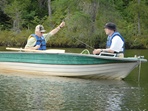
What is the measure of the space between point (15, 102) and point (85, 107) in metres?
1.48

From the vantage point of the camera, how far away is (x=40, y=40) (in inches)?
564

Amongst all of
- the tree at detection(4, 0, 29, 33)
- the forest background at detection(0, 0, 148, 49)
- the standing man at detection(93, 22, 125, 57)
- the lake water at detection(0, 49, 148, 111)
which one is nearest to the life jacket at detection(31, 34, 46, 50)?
the lake water at detection(0, 49, 148, 111)

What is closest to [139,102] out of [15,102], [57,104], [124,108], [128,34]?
[124,108]

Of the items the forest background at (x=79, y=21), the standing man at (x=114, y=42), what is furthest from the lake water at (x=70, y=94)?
the forest background at (x=79, y=21)

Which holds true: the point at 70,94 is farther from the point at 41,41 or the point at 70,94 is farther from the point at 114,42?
the point at 41,41

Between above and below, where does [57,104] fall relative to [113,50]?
below

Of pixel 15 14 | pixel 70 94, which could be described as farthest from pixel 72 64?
pixel 15 14

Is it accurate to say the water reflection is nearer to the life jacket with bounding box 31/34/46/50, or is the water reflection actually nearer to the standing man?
the standing man

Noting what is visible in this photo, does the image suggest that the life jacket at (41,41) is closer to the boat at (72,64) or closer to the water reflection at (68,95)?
the boat at (72,64)

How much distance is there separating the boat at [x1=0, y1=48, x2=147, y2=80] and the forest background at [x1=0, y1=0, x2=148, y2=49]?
811 inches

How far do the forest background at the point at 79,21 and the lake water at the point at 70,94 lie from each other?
2237 cm

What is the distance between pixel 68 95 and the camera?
34.0 feet

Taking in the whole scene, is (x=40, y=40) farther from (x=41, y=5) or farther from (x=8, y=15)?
(x=41, y=5)

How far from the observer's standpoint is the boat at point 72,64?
12867 millimetres
